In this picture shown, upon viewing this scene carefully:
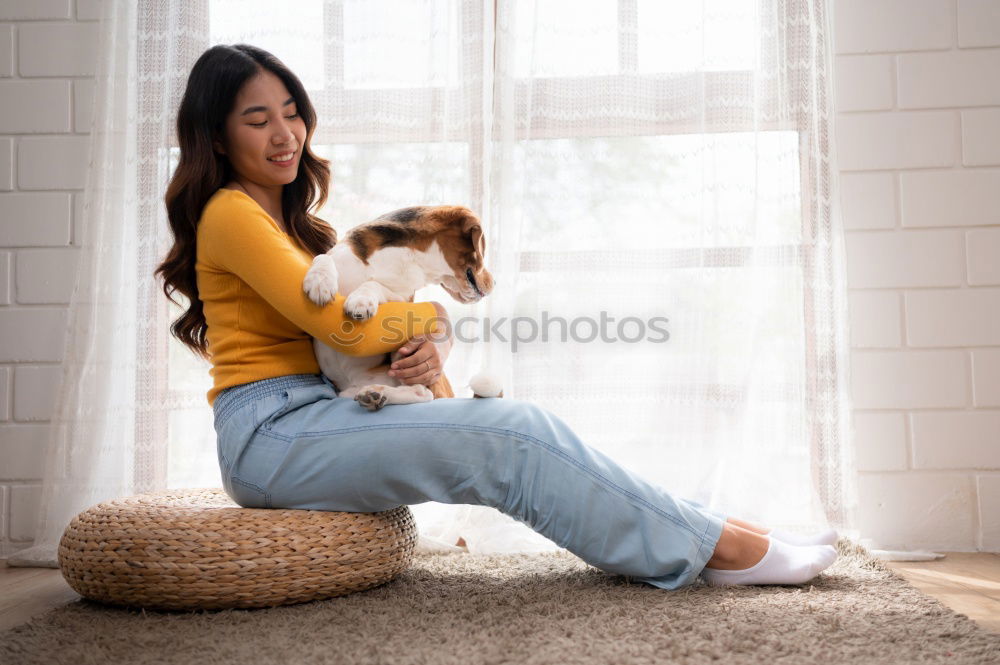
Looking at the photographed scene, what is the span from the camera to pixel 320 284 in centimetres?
136

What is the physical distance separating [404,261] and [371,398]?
25cm

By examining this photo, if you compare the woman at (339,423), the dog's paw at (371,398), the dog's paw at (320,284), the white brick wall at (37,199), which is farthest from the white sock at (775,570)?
the white brick wall at (37,199)

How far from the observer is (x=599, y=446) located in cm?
205

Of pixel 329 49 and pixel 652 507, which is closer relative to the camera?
pixel 652 507

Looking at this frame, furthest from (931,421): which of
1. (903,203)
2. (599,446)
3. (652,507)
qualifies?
(652,507)

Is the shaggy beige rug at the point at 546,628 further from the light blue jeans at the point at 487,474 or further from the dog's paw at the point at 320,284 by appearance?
the dog's paw at the point at 320,284

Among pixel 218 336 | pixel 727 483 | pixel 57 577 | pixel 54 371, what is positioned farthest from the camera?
pixel 54 371

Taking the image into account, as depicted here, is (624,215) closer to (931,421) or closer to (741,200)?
(741,200)

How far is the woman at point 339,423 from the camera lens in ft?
4.51

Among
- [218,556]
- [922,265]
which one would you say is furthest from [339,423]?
[922,265]

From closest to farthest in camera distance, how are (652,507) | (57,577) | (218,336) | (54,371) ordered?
(652,507) < (218,336) < (57,577) < (54,371)

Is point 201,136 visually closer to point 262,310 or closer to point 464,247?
point 262,310

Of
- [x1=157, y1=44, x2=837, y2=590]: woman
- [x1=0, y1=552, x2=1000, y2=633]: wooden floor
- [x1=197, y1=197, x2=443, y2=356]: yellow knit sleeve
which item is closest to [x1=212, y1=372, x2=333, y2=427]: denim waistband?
[x1=157, y1=44, x2=837, y2=590]: woman

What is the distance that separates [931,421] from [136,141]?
7.04 ft
